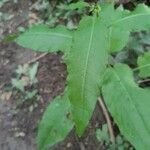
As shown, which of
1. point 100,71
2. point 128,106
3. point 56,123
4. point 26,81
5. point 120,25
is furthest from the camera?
point 26,81

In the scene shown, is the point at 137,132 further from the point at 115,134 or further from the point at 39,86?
the point at 39,86

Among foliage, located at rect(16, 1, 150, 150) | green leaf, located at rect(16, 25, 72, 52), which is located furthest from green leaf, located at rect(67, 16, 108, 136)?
green leaf, located at rect(16, 25, 72, 52)

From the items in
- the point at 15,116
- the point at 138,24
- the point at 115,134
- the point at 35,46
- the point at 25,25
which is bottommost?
the point at 15,116

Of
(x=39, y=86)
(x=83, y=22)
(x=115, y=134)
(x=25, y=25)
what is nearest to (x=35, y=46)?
(x=83, y=22)

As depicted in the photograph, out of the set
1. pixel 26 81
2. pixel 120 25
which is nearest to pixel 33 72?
pixel 26 81

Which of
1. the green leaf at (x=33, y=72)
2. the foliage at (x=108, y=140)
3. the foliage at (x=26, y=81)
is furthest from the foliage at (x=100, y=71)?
the green leaf at (x=33, y=72)

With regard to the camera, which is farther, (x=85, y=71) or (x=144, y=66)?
(x=144, y=66)

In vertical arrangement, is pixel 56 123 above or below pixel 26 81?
above

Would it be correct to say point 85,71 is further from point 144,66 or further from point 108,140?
point 108,140
